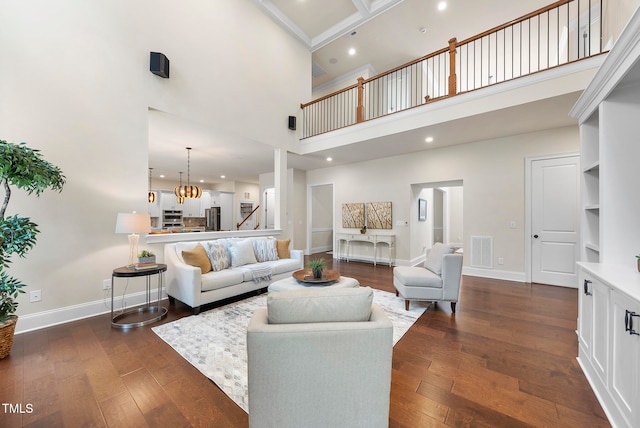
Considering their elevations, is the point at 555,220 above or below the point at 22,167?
below

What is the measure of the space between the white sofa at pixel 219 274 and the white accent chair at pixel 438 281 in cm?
193

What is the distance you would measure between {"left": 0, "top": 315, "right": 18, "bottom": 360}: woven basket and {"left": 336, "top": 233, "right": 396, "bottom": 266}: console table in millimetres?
5658

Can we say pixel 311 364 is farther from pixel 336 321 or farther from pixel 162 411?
pixel 162 411

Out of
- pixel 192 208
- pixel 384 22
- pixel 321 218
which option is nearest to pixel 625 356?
pixel 384 22

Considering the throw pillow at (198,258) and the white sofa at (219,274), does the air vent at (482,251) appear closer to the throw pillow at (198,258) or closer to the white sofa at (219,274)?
the white sofa at (219,274)

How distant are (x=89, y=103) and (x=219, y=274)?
2578 millimetres

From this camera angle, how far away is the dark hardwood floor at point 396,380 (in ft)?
4.90

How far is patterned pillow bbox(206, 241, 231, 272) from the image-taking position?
3.49 m

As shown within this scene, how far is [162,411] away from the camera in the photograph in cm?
153

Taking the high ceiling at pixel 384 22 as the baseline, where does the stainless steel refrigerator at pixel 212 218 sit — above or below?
below

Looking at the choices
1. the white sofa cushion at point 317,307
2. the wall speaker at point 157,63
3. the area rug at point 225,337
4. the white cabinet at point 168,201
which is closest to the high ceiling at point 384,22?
the wall speaker at point 157,63

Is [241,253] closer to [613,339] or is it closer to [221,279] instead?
[221,279]

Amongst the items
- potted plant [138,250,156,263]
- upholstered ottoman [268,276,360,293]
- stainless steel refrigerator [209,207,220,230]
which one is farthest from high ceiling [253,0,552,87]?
stainless steel refrigerator [209,207,220,230]

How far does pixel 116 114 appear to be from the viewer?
3.18m
